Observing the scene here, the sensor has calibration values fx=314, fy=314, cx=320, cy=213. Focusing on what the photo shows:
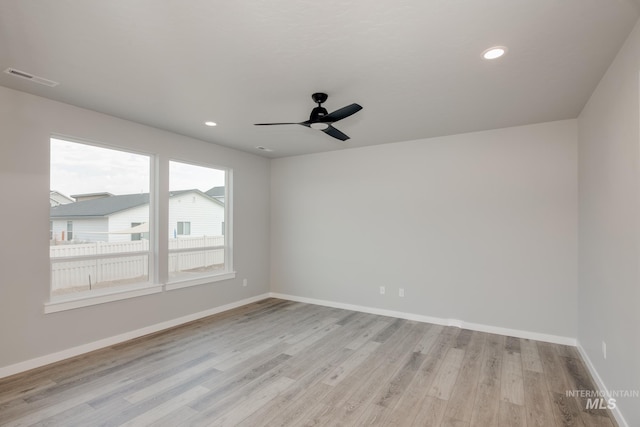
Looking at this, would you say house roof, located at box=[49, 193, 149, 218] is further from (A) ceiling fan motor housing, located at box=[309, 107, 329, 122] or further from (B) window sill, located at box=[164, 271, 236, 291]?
(A) ceiling fan motor housing, located at box=[309, 107, 329, 122]

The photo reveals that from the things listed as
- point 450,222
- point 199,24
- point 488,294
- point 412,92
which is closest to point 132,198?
point 199,24

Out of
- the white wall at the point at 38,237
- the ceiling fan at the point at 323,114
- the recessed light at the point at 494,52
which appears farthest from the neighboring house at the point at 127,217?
the recessed light at the point at 494,52

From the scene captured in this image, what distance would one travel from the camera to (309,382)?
289 cm

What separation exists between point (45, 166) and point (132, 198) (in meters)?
0.98

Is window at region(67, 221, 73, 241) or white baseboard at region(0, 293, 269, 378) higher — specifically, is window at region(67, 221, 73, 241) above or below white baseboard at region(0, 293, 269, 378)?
above

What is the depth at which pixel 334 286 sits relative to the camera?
543 centimetres

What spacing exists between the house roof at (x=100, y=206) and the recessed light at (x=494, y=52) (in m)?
4.16

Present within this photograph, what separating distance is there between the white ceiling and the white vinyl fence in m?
1.61

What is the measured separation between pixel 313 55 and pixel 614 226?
2.63 meters

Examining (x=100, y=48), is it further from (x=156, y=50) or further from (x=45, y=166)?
(x=45, y=166)

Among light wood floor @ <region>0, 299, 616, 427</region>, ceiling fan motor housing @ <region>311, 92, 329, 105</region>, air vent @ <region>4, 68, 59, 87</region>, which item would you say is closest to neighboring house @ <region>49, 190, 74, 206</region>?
air vent @ <region>4, 68, 59, 87</region>

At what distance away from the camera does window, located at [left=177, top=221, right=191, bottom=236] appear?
182 inches

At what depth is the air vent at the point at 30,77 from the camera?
8.61 ft

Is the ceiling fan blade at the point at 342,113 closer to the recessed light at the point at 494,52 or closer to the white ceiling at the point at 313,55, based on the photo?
the white ceiling at the point at 313,55
